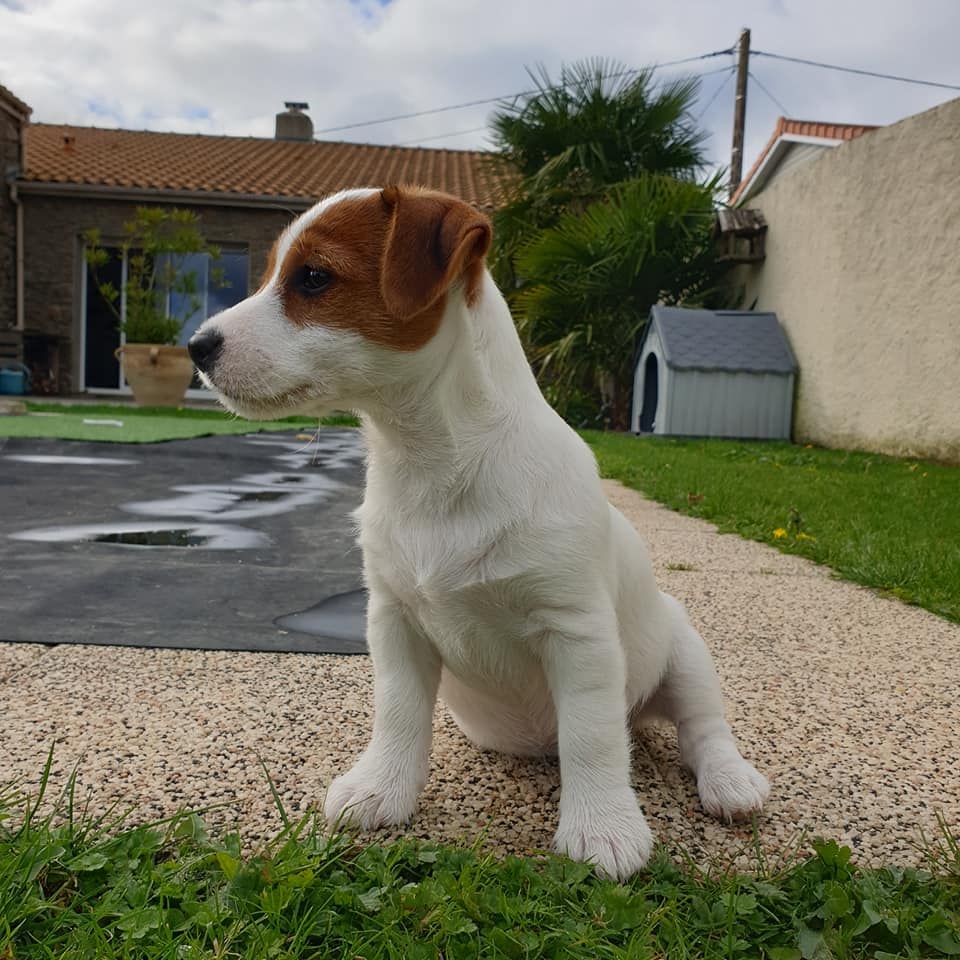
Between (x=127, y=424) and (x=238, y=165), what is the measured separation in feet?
35.6

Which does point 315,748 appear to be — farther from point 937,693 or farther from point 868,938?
point 937,693

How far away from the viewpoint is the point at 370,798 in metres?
1.69

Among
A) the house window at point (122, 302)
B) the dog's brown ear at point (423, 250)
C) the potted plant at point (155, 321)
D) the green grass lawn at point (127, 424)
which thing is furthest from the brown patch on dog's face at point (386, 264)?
the house window at point (122, 302)

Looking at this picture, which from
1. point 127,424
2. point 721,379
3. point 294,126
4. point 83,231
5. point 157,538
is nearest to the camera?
point 157,538

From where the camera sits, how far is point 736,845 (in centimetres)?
169

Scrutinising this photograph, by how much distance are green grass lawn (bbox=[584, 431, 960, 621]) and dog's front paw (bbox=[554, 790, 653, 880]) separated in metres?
2.35

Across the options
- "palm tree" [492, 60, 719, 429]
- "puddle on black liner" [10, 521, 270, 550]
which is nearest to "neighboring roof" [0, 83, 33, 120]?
"palm tree" [492, 60, 719, 429]

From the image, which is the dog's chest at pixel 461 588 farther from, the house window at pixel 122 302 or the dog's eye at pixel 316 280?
the house window at pixel 122 302

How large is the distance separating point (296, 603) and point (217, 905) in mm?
1924

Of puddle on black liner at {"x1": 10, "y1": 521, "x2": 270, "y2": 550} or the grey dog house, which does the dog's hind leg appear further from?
the grey dog house

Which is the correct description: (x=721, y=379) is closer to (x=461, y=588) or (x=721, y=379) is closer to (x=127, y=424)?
(x=127, y=424)

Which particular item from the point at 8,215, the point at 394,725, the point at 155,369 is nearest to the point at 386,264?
the point at 394,725

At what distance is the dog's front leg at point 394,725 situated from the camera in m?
1.71

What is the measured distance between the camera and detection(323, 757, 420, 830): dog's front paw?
1670 mm
